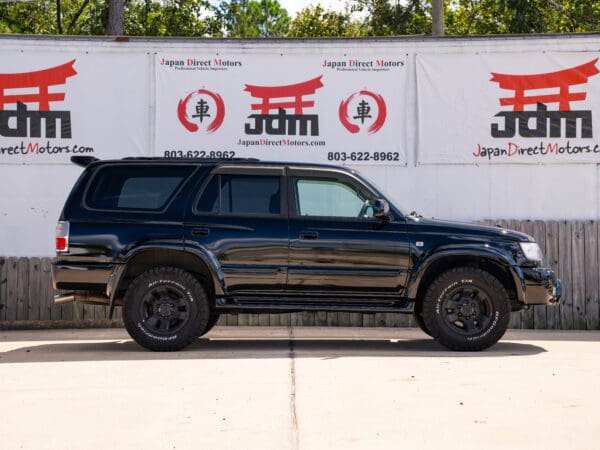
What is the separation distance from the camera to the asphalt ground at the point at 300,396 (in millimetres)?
6559

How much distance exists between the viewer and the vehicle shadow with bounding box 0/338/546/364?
34.8 ft

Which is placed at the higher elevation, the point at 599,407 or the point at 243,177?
the point at 243,177

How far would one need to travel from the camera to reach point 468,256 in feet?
36.3

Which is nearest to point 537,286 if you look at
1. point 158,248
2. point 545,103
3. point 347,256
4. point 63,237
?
point 347,256

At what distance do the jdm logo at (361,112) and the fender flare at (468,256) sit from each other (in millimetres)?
3965

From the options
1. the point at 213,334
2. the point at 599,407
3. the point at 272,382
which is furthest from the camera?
the point at 213,334

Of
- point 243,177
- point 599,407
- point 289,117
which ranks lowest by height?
point 599,407

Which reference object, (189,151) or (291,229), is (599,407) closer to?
(291,229)

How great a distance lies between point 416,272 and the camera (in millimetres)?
11016

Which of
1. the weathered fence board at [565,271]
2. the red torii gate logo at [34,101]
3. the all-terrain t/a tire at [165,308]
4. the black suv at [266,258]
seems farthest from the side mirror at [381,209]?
the red torii gate logo at [34,101]

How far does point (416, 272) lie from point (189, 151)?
474 cm

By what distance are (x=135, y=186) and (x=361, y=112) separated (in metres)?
4.40

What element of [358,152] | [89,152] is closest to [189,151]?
[89,152]

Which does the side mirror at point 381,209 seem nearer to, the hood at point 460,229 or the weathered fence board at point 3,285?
the hood at point 460,229
